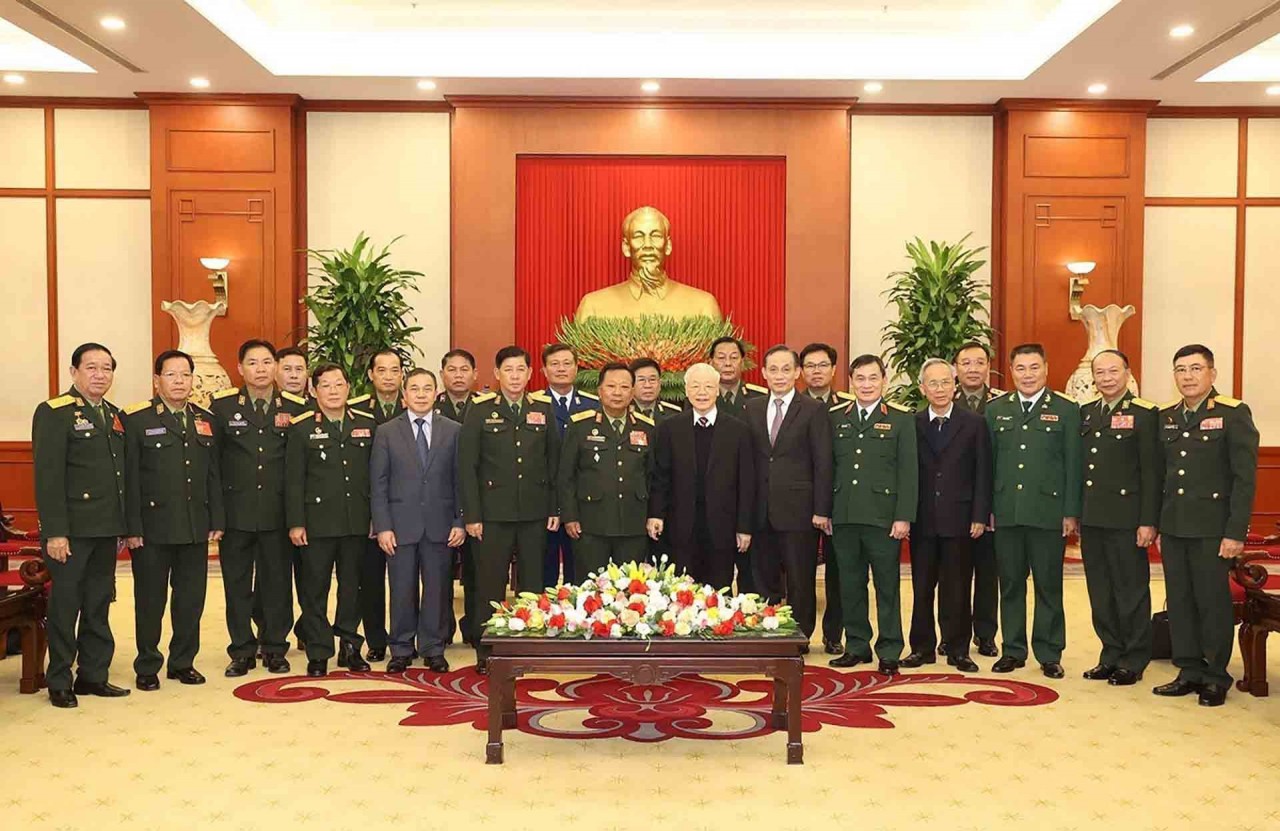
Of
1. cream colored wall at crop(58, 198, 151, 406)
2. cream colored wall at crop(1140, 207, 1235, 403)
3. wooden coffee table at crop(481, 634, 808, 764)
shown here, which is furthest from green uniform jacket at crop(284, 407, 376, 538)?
cream colored wall at crop(1140, 207, 1235, 403)

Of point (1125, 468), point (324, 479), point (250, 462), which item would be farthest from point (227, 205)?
point (1125, 468)

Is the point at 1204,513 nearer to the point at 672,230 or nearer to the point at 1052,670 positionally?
the point at 1052,670

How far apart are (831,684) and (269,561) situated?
2590mm

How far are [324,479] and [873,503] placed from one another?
2491mm

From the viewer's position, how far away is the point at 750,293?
1020cm

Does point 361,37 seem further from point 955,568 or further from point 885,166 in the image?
point 955,568

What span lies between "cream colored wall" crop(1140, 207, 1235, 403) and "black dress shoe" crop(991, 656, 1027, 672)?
5.10 metres

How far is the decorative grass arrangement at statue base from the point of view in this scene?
807cm

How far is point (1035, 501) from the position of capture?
571cm

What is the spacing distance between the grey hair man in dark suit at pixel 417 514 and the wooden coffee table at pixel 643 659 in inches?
56.5

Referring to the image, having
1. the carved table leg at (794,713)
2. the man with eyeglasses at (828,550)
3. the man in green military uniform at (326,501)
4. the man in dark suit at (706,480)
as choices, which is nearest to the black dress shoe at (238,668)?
the man in green military uniform at (326,501)

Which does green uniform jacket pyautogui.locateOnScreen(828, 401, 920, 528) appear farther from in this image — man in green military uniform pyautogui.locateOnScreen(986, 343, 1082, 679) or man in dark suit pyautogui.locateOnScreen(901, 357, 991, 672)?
man in green military uniform pyautogui.locateOnScreen(986, 343, 1082, 679)

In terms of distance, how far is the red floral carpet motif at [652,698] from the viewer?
482 centimetres

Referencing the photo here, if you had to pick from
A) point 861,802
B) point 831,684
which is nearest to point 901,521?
point 831,684
